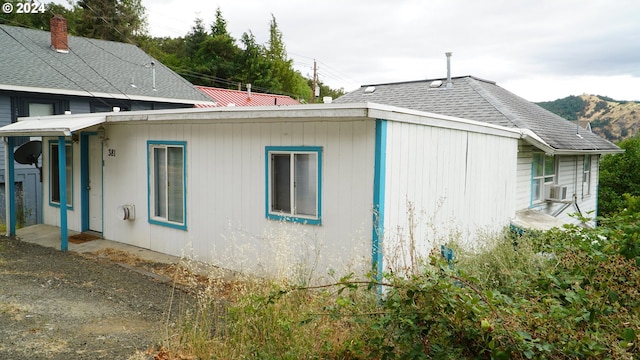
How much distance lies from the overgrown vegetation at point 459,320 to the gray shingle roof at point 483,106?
803 cm

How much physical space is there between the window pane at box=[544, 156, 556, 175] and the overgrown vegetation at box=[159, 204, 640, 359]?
8.75m

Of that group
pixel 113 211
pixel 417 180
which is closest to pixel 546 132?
pixel 417 180

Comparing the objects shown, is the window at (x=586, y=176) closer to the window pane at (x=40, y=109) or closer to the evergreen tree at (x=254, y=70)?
the window pane at (x=40, y=109)

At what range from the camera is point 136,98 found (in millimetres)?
17219

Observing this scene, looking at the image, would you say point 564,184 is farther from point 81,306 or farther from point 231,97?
point 231,97

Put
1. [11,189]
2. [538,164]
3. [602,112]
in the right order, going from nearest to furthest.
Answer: [11,189]
[538,164]
[602,112]

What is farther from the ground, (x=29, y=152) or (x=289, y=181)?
(x=29, y=152)

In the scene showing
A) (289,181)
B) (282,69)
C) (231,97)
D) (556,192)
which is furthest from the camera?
(282,69)

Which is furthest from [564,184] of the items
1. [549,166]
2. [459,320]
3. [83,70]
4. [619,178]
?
[83,70]

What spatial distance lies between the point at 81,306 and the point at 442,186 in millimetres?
5114

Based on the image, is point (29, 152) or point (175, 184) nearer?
point (175, 184)

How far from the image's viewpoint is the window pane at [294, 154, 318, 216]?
21.3ft

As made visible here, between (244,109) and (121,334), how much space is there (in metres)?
3.28

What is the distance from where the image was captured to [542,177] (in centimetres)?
1207
